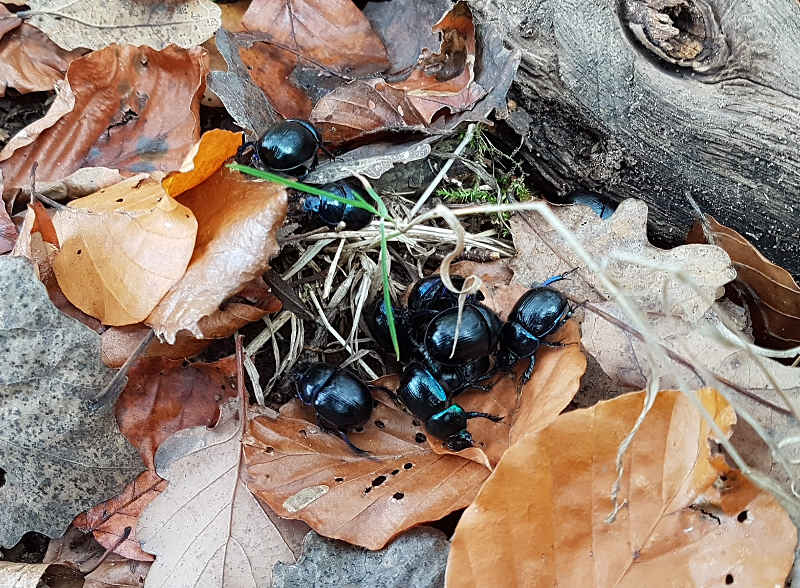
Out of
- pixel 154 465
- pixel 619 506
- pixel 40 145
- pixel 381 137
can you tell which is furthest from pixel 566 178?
pixel 40 145

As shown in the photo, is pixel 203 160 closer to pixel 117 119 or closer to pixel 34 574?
pixel 117 119

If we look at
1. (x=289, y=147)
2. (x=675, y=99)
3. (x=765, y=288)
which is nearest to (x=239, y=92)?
(x=289, y=147)

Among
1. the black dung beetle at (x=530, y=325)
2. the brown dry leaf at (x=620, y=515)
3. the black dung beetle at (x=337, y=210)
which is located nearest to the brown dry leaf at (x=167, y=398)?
the black dung beetle at (x=337, y=210)

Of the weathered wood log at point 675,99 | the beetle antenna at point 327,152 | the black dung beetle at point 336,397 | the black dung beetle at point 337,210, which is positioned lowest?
the black dung beetle at point 336,397

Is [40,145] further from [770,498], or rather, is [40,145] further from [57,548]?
[770,498]

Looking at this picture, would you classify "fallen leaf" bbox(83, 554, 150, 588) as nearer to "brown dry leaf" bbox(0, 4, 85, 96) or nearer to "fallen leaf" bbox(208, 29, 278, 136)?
"fallen leaf" bbox(208, 29, 278, 136)

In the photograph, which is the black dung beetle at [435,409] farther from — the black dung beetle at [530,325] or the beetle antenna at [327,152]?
the beetle antenna at [327,152]

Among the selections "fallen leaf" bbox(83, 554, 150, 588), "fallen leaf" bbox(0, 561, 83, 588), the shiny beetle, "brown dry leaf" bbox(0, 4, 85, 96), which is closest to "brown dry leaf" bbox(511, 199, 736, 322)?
the shiny beetle
